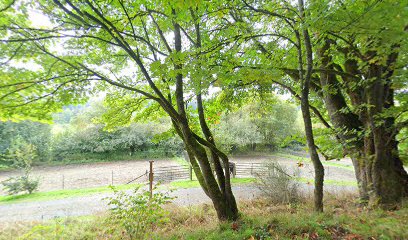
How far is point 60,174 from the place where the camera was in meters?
17.2

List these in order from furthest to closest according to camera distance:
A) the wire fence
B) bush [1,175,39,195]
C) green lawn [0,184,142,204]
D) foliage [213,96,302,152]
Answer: foliage [213,96,302,152]
the wire fence
bush [1,175,39,195]
green lawn [0,184,142,204]

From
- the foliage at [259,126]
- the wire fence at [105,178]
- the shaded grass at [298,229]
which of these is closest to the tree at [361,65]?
the shaded grass at [298,229]

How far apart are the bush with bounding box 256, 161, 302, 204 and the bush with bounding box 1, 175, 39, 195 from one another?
1124 centimetres

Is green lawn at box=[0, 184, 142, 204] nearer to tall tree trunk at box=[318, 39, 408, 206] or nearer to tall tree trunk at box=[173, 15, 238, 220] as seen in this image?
tall tree trunk at box=[173, 15, 238, 220]

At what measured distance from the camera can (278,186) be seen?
7.96 m

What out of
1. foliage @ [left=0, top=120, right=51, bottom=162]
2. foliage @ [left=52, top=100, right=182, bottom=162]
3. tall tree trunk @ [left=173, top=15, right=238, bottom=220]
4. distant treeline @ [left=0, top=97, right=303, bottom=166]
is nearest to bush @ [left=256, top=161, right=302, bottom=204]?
tall tree trunk @ [left=173, top=15, right=238, bottom=220]

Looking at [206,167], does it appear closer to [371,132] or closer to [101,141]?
[371,132]

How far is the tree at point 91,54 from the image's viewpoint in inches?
143

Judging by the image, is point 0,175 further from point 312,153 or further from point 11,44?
point 312,153

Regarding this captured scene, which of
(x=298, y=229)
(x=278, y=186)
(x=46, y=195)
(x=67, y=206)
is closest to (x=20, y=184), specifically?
(x=46, y=195)

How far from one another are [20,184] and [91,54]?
10.3m

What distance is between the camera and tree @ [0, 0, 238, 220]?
3.63 m

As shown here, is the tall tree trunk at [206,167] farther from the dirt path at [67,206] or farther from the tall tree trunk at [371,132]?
the tall tree trunk at [371,132]

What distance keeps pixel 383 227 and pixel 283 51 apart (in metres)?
3.52
